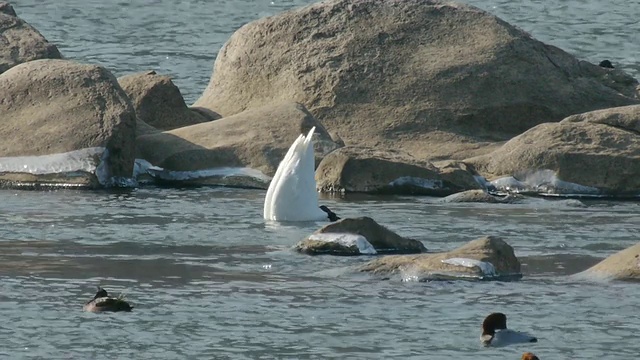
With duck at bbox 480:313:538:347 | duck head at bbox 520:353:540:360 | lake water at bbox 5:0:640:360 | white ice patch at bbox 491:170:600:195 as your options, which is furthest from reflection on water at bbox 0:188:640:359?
white ice patch at bbox 491:170:600:195

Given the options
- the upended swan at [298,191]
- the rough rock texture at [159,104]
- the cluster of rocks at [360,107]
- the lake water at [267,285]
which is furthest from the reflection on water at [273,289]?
the rough rock texture at [159,104]

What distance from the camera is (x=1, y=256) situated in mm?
20047

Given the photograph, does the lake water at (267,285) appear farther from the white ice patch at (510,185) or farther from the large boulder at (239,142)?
the white ice patch at (510,185)

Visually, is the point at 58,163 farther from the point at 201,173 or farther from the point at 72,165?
the point at 201,173

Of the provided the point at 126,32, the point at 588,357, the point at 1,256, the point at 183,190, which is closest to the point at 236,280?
the point at 1,256

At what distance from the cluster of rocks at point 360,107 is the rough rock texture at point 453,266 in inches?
315

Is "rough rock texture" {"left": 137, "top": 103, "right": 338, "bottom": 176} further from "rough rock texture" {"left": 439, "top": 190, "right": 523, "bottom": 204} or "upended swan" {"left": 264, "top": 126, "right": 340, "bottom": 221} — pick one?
"upended swan" {"left": 264, "top": 126, "right": 340, "bottom": 221}

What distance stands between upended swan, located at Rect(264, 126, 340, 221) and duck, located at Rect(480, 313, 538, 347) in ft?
26.1

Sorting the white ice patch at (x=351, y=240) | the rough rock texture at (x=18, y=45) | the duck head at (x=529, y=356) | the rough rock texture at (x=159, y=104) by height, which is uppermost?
the rough rock texture at (x=18, y=45)

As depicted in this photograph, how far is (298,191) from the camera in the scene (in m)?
23.1

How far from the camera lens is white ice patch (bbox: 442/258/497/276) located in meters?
18.2

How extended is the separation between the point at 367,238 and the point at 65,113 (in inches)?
370

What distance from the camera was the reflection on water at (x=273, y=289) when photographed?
1531 centimetres

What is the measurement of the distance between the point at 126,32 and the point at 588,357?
134ft
